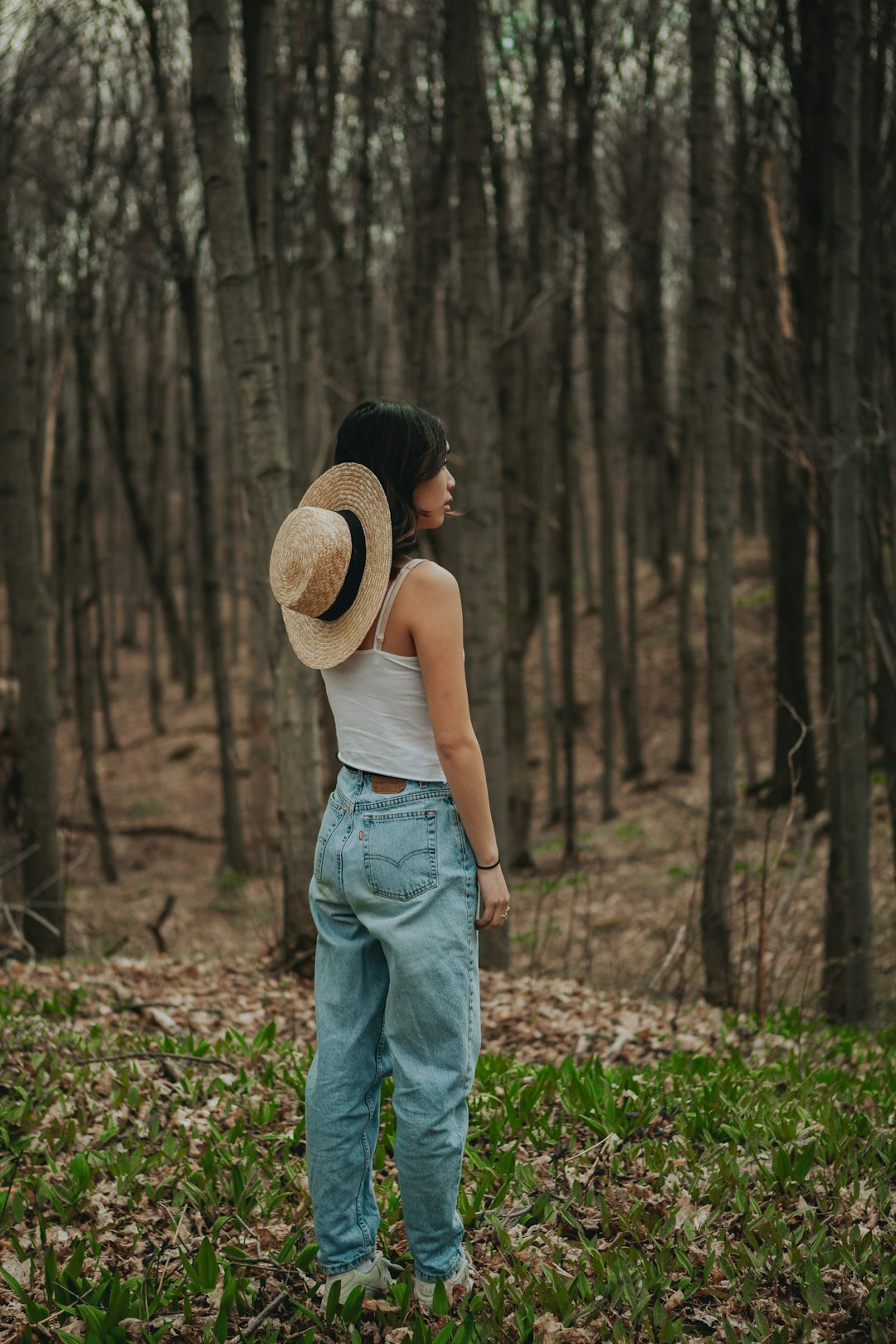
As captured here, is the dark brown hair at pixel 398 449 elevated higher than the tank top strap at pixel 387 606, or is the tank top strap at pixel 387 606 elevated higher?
the dark brown hair at pixel 398 449

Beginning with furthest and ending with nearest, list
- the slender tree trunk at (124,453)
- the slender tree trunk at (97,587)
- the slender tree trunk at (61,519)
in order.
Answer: the slender tree trunk at (97,587) < the slender tree trunk at (124,453) < the slender tree trunk at (61,519)

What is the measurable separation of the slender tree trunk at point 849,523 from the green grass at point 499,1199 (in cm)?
213

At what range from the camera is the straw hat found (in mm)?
2615

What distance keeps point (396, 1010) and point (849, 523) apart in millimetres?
5013

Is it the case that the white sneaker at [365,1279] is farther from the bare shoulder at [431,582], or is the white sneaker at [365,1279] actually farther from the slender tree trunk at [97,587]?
the slender tree trunk at [97,587]

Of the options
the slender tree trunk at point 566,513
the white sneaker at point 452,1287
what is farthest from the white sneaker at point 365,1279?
the slender tree trunk at point 566,513

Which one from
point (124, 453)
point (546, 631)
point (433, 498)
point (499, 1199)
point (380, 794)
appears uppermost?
point (124, 453)

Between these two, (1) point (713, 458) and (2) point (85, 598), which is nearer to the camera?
(1) point (713, 458)

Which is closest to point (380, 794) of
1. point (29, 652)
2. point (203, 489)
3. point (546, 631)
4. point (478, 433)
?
point (478, 433)

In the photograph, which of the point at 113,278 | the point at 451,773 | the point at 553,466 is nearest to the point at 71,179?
the point at 113,278

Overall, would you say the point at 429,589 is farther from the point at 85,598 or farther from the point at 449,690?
the point at 85,598

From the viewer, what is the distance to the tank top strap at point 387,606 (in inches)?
103

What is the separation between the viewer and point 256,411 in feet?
18.9

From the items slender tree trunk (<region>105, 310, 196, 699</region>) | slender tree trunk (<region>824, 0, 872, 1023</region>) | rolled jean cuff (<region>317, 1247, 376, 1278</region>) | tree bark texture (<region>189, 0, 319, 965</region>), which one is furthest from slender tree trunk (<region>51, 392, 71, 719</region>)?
rolled jean cuff (<region>317, 1247, 376, 1278</region>)
